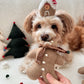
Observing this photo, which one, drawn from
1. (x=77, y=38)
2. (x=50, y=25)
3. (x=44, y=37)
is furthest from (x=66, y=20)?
(x=77, y=38)

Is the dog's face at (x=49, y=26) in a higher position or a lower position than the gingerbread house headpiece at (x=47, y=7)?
lower

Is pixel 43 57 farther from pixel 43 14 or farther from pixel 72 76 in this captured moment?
pixel 72 76

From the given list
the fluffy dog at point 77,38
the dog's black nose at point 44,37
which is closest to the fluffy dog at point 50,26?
the dog's black nose at point 44,37

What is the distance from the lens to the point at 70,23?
880 mm

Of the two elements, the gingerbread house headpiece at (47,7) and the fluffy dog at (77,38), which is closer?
the gingerbread house headpiece at (47,7)

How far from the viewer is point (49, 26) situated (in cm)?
79

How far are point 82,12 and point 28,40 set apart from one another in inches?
27.3

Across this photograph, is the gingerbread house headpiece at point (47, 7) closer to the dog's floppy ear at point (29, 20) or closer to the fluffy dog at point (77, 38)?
the dog's floppy ear at point (29, 20)

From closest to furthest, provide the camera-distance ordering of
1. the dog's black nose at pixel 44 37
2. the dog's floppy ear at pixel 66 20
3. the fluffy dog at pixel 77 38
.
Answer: the dog's black nose at pixel 44 37, the dog's floppy ear at pixel 66 20, the fluffy dog at pixel 77 38

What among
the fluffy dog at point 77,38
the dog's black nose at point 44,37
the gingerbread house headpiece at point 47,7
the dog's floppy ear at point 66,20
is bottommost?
the fluffy dog at point 77,38

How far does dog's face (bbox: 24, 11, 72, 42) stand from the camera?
0.73 metres

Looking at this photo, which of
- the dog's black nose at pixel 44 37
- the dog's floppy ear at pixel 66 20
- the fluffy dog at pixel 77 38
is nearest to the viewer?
the dog's black nose at pixel 44 37

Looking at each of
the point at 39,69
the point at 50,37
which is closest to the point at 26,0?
the point at 50,37

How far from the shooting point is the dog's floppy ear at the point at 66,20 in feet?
2.83
